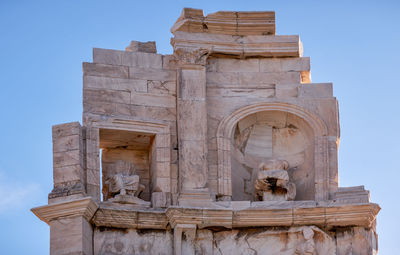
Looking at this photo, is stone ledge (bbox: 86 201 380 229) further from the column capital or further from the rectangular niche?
the column capital

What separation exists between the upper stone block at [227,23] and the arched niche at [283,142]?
5.47 feet

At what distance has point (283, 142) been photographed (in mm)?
31828

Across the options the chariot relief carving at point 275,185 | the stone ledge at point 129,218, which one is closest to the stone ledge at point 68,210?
the stone ledge at point 129,218

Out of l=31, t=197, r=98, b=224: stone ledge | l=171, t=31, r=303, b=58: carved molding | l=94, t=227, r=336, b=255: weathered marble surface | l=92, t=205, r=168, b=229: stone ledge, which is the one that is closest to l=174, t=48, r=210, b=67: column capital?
l=171, t=31, r=303, b=58: carved molding

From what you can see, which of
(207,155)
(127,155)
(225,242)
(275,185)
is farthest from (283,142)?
(127,155)

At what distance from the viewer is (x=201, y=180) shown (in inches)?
1192

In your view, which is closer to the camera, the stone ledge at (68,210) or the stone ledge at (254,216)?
the stone ledge at (68,210)

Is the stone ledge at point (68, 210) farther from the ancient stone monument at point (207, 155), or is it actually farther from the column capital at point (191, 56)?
the column capital at point (191, 56)

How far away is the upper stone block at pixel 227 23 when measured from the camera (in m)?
31.8

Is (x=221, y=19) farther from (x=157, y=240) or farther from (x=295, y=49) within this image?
(x=157, y=240)

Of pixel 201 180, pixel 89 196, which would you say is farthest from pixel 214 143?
pixel 89 196

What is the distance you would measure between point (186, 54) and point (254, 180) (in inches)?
110

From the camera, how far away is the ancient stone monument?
29672 millimetres

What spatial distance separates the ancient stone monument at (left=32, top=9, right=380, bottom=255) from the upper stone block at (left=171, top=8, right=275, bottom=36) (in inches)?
0.8
